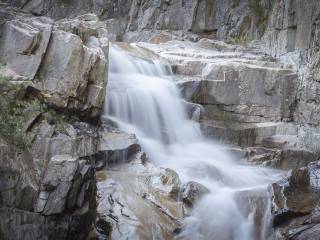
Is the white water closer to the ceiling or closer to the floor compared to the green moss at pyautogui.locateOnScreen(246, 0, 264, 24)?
closer to the floor

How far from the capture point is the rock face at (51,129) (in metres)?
6.68

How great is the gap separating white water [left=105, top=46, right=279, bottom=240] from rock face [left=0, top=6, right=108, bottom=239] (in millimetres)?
1648

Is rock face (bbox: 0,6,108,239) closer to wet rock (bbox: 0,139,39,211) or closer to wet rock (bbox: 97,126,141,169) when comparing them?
wet rock (bbox: 0,139,39,211)

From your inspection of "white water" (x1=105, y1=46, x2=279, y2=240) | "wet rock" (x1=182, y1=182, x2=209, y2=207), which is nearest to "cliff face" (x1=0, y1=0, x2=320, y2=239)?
"wet rock" (x1=182, y1=182, x2=209, y2=207)

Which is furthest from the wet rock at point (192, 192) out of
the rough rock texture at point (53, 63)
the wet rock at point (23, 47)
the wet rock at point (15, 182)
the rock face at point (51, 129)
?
the wet rock at point (23, 47)

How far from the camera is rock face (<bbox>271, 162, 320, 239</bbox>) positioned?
686 centimetres

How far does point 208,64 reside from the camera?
523 inches

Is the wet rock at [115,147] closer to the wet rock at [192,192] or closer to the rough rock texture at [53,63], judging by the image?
the rough rock texture at [53,63]

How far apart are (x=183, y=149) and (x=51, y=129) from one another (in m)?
4.29

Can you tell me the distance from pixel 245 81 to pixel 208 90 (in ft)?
3.81

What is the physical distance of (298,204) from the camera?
754 cm

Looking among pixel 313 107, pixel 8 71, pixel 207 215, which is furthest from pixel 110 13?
pixel 207 215

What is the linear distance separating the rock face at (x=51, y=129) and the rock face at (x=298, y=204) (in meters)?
3.27

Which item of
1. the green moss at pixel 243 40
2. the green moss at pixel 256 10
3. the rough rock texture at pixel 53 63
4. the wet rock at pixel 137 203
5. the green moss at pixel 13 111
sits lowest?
the wet rock at pixel 137 203
